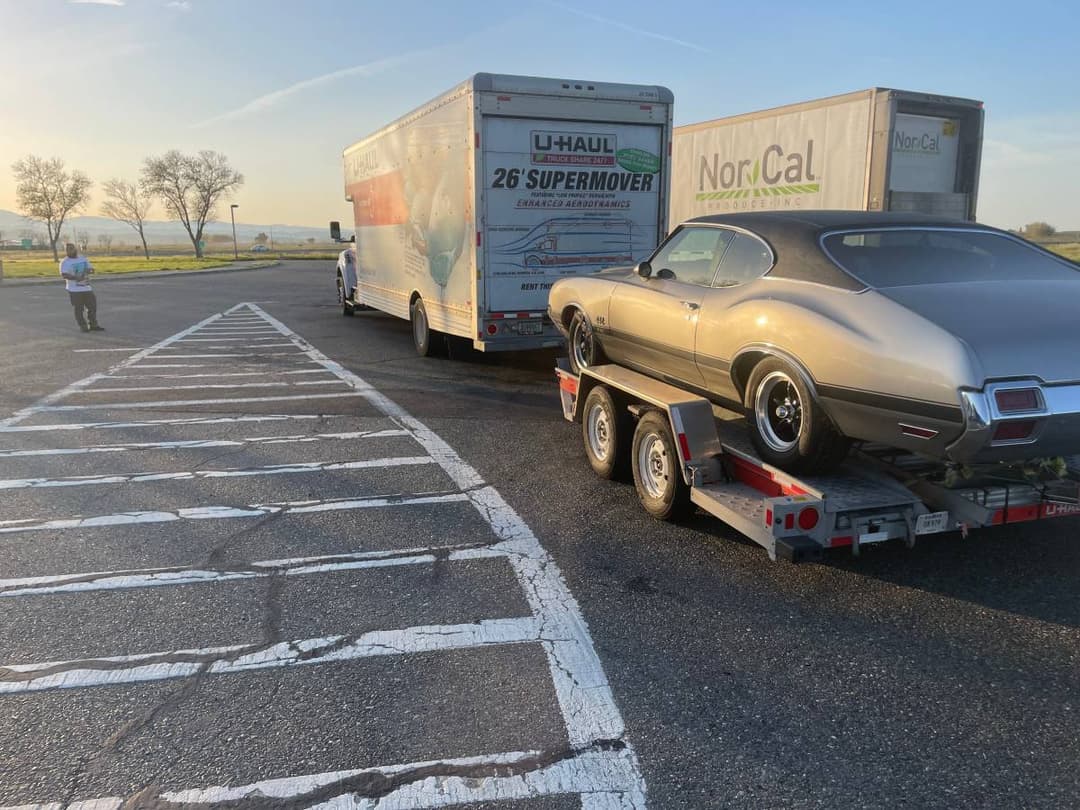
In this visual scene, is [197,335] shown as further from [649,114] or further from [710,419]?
[710,419]

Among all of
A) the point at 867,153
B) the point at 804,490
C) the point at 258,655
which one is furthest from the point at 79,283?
the point at 804,490

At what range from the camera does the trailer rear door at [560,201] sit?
29.2 ft

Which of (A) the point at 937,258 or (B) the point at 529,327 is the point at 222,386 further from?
(A) the point at 937,258

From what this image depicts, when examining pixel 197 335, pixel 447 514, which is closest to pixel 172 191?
pixel 197 335

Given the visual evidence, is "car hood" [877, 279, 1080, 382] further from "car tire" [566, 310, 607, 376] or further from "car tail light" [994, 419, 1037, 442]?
"car tire" [566, 310, 607, 376]

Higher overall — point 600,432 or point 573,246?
point 573,246

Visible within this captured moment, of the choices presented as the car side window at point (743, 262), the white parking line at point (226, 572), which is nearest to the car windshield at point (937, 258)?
the car side window at point (743, 262)

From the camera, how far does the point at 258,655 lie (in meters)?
3.40

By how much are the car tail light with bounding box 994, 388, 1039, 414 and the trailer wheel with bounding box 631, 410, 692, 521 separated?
1.68 meters

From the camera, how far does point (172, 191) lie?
74500 mm

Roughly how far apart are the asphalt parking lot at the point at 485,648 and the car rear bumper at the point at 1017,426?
0.85m

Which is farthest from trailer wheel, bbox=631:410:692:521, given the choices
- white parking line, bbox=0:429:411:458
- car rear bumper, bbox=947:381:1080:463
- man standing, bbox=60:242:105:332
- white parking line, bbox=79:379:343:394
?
man standing, bbox=60:242:105:332

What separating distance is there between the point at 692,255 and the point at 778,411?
4.96 feet

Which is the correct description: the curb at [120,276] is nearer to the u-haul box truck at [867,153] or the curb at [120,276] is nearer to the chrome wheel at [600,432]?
the u-haul box truck at [867,153]
